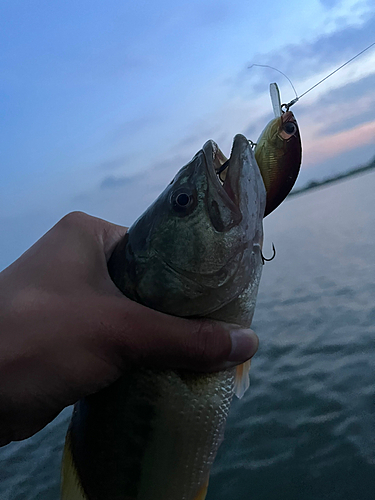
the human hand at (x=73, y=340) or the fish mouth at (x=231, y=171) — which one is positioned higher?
the fish mouth at (x=231, y=171)

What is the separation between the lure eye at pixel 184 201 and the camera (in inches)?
84.9

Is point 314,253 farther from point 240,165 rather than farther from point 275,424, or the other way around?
point 240,165

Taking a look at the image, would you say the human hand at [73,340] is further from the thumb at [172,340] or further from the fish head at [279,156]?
the fish head at [279,156]

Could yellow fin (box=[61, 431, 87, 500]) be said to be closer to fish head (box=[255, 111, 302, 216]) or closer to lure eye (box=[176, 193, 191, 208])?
lure eye (box=[176, 193, 191, 208])

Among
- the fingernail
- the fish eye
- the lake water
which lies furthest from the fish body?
the lake water

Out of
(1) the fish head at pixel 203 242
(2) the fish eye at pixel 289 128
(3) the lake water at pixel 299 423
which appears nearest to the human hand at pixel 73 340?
(1) the fish head at pixel 203 242

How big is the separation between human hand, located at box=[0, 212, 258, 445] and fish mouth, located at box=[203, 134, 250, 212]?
0.74 m

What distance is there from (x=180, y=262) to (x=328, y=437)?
4.53m

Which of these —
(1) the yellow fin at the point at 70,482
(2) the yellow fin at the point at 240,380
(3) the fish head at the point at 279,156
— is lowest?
(1) the yellow fin at the point at 70,482

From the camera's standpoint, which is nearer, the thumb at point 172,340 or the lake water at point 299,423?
the thumb at point 172,340

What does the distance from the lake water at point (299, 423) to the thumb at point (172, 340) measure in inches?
135

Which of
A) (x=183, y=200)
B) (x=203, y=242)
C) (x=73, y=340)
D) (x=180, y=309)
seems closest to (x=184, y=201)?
(x=183, y=200)

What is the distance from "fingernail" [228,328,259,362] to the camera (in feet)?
6.90

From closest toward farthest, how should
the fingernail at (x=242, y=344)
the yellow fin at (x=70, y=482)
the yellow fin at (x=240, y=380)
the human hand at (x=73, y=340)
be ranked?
the human hand at (x=73, y=340), the fingernail at (x=242, y=344), the yellow fin at (x=70, y=482), the yellow fin at (x=240, y=380)
